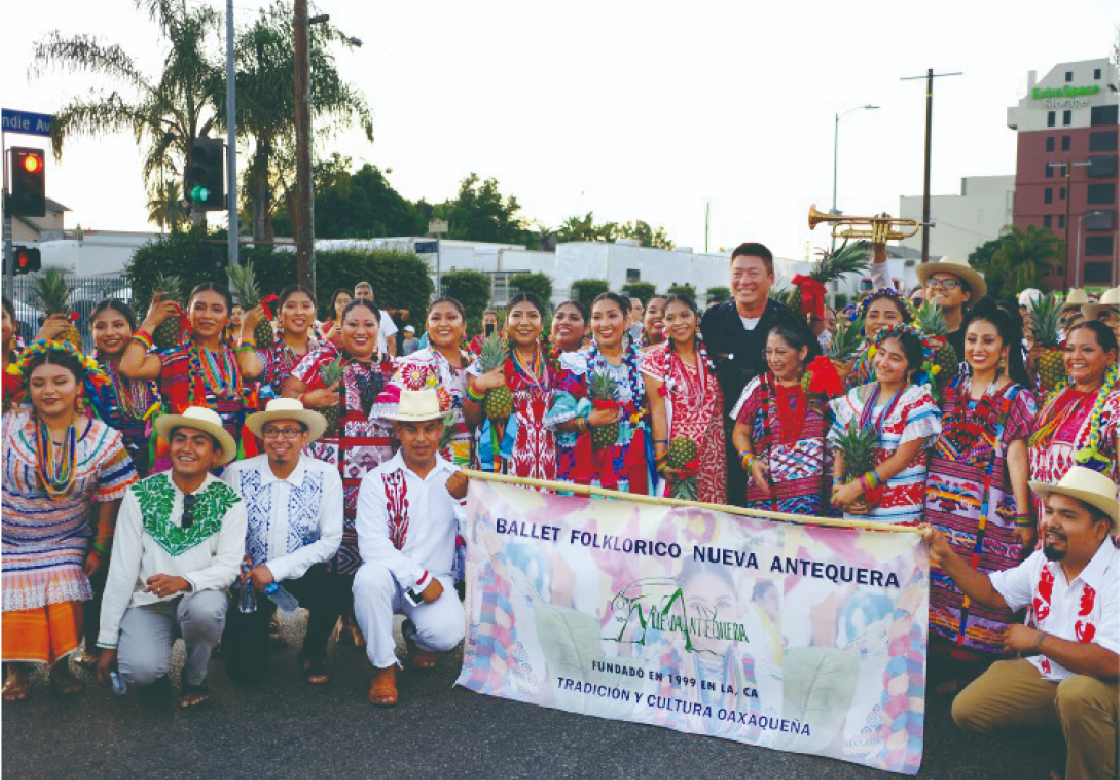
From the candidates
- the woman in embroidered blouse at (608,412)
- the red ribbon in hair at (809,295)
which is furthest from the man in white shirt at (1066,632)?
the red ribbon in hair at (809,295)

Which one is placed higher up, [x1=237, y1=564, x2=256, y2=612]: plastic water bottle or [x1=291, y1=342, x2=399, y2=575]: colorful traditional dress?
[x1=291, y1=342, x2=399, y2=575]: colorful traditional dress

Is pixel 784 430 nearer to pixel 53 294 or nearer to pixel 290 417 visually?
pixel 290 417

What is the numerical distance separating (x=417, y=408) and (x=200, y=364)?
156 cm

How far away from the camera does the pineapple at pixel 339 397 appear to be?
19.5 feet

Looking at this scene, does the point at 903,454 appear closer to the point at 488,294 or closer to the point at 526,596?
the point at 526,596

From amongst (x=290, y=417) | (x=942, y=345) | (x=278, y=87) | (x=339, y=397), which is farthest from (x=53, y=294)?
(x=278, y=87)

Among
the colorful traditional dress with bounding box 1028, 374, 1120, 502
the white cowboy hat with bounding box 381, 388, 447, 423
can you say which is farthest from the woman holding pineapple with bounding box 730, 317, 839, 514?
the white cowboy hat with bounding box 381, 388, 447, 423

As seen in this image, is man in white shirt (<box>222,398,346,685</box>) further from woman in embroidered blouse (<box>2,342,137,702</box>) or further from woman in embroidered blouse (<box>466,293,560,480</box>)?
woman in embroidered blouse (<box>466,293,560,480</box>)

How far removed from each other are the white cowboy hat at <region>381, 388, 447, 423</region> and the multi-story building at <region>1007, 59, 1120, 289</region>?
280 ft

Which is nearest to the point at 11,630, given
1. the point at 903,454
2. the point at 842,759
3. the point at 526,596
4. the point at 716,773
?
the point at 526,596

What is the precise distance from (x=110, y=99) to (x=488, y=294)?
9.91 meters

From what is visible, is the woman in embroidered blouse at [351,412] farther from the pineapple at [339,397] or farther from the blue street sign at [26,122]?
the blue street sign at [26,122]

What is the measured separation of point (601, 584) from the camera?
4.74 metres

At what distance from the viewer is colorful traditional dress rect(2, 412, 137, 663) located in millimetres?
4887
